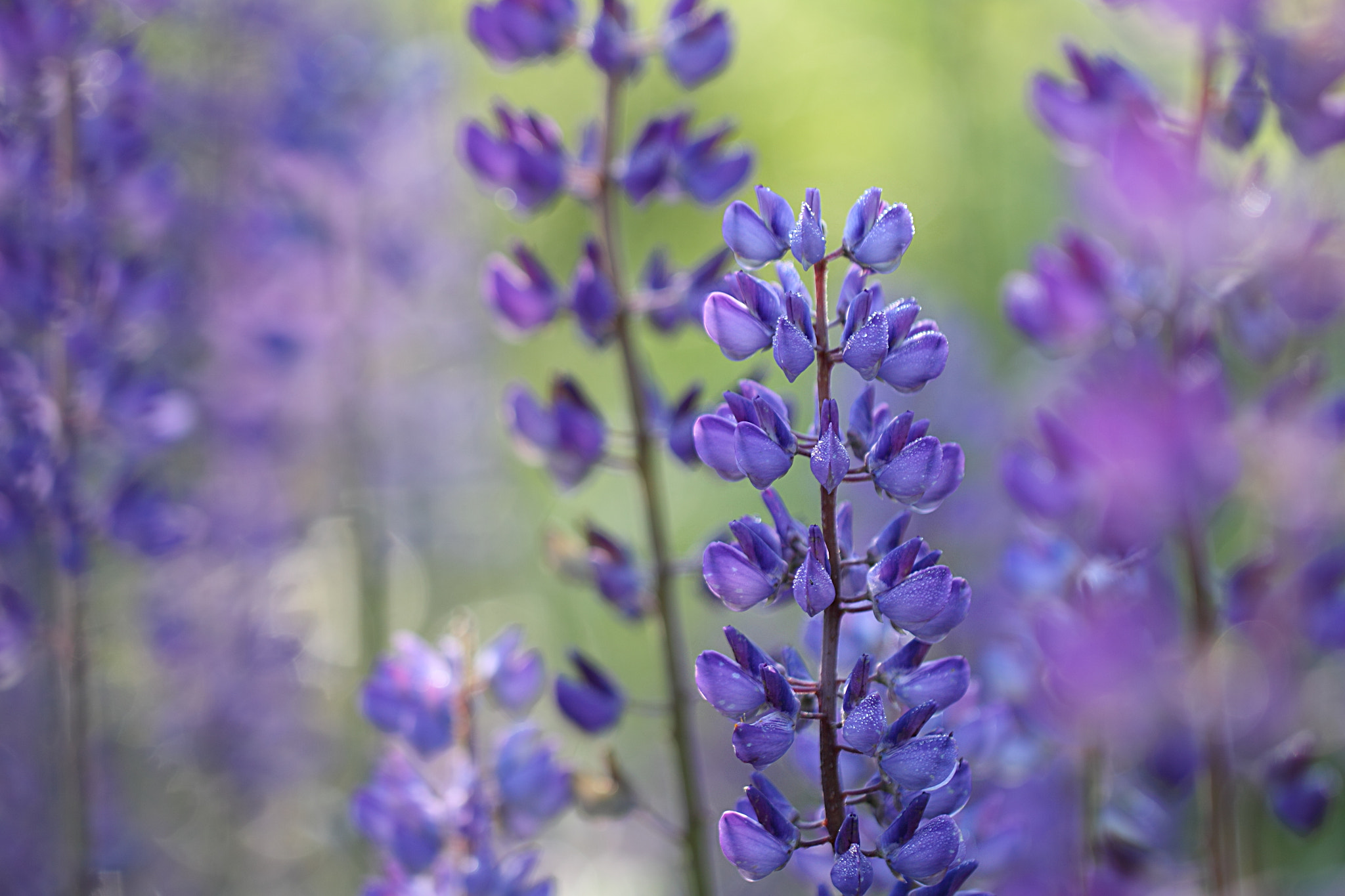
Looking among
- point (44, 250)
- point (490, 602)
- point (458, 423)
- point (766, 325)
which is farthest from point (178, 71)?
point (766, 325)

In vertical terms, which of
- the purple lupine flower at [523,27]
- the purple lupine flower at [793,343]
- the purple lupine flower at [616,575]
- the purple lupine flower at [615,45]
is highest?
the purple lupine flower at [523,27]

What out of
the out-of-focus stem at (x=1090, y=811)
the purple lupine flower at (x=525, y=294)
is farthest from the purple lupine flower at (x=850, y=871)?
the purple lupine flower at (x=525, y=294)

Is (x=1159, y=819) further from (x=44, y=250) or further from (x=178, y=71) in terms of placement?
(x=178, y=71)

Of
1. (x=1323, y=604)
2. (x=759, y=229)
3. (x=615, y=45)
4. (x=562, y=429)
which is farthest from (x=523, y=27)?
(x=1323, y=604)

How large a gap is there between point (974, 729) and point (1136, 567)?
0.35m

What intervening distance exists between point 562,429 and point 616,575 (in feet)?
0.62

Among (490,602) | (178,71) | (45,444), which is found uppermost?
(178,71)

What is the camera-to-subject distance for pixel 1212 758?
4.43ft

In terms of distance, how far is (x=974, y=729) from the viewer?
1205 millimetres

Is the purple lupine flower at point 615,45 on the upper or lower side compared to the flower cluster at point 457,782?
upper

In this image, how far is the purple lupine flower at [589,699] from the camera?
1350 millimetres

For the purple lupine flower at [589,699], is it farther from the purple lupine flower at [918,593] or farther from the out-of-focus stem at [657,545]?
the purple lupine flower at [918,593]

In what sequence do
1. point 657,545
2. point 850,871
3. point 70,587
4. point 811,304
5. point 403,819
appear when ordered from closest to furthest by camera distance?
point 850,871 < point 811,304 < point 403,819 < point 657,545 < point 70,587

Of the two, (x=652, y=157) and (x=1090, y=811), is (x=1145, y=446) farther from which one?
(x=652, y=157)
